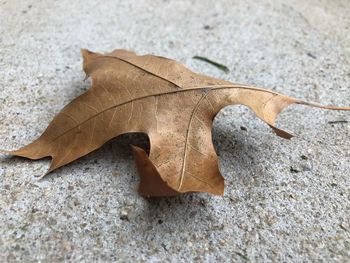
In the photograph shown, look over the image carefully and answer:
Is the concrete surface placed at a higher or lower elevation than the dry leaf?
lower

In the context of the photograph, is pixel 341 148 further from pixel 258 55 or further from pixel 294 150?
pixel 258 55

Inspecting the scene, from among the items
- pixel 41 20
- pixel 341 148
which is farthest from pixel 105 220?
pixel 41 20

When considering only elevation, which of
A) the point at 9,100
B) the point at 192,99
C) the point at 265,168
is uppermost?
the point at 192,99

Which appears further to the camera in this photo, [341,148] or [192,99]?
[341,148]
